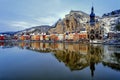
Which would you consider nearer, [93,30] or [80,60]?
[80,60]

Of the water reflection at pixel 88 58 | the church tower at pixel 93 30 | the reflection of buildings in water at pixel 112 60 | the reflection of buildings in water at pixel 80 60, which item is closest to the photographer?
the reflection of buildings in water at pixel 112 60

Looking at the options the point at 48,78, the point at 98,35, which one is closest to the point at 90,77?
the point at 48,78

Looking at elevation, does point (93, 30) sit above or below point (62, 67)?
above

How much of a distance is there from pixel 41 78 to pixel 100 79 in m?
5.14

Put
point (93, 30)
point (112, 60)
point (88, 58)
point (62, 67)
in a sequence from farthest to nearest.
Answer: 1. point (93, 30)
2. point (88, 58)
3. point (112, 60)
4. point (62, 67)

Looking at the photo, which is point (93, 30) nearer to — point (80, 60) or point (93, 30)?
point (93, 30)

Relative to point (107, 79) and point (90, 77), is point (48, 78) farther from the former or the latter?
point (107, 79)

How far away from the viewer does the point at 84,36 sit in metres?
153

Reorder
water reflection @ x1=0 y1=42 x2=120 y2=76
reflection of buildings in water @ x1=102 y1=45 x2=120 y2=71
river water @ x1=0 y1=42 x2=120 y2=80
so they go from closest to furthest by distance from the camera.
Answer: river water @ x1=0 y1=42 x2=120 y2=80
reflection of buildings in water @ x1=102 y1=45 x2=120 y2=71
water reflection @ x1=0 y1=42 x2=120 y2=76

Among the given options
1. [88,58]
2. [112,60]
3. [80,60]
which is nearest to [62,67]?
[80,60]

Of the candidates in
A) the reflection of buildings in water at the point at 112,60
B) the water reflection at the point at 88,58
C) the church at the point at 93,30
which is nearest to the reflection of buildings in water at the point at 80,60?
the water reflection at the point at 88,58

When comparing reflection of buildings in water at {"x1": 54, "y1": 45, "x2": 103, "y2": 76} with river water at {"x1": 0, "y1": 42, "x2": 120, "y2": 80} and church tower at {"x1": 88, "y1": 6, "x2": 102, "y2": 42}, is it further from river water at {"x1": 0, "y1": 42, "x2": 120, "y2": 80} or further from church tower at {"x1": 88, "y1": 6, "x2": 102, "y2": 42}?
church tower at {"x1": 88, "y1": 6, "x2": 102, "y2": 42}

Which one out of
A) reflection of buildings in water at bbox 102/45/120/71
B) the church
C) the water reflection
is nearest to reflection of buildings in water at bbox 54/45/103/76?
the water reflection

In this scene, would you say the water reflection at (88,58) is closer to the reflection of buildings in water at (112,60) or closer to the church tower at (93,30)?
the reflection of buildings in water at (112,60)
